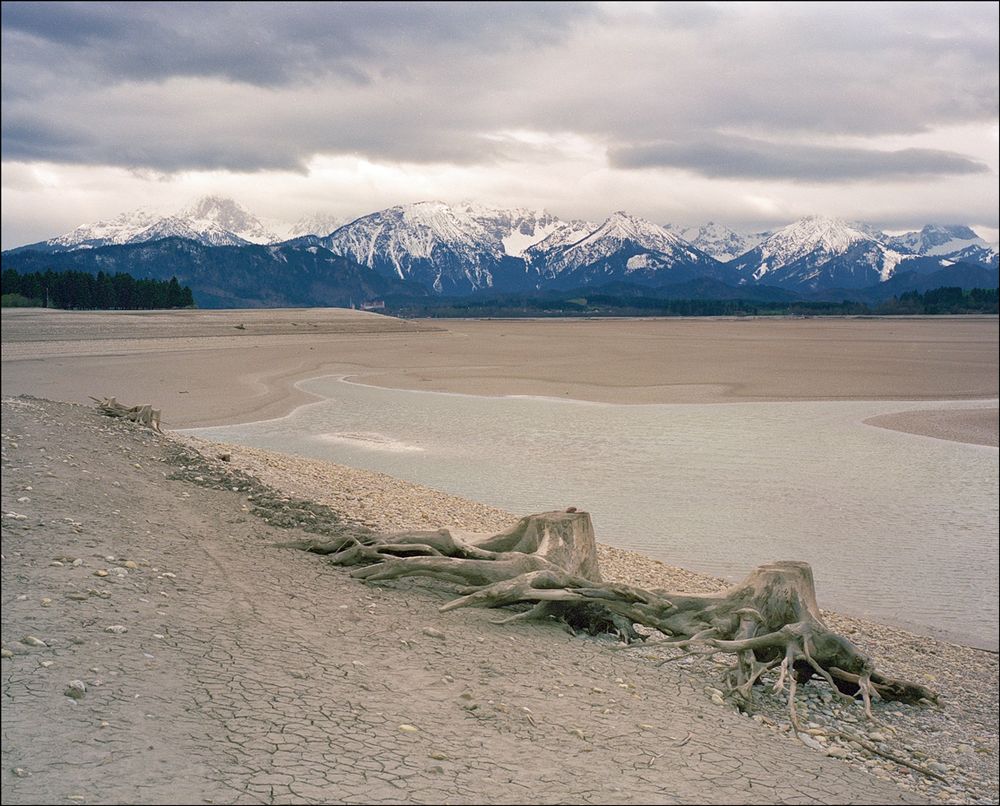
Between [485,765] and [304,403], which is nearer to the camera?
[485,765]

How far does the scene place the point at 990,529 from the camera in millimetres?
18547

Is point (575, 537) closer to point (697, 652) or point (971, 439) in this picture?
point (697, 652)

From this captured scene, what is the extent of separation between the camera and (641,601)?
984 centimetres

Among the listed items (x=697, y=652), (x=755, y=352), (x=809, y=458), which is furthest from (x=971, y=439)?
(x=755, y=352)

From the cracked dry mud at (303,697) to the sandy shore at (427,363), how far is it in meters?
2.74

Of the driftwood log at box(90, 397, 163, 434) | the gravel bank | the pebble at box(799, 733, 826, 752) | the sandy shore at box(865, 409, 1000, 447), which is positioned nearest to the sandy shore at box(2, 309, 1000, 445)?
the sandy shore at box(865, 409, 1000, 447)

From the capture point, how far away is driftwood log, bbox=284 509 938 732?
8969 millimetres

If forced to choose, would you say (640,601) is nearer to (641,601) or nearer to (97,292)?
(641,601)

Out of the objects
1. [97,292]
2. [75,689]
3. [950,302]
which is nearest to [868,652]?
[75,689]

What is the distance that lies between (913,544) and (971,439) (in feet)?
51.4

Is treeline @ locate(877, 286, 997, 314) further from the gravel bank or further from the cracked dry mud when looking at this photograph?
the cracked dry mud

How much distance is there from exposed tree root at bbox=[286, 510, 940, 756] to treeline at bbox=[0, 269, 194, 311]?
513cm

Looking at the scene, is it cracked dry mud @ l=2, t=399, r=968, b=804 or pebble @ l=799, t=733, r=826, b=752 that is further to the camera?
pebble @ l=799, t=733, r=826, b=752

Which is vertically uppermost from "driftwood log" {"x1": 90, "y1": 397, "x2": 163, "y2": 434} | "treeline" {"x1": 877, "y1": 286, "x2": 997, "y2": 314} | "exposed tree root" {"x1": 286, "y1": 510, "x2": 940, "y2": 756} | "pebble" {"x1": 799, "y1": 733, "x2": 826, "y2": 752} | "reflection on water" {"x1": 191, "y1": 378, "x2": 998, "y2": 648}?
"treeline" {"x1": 877, "y1": 286, "x2": 997, "y2": 314}
